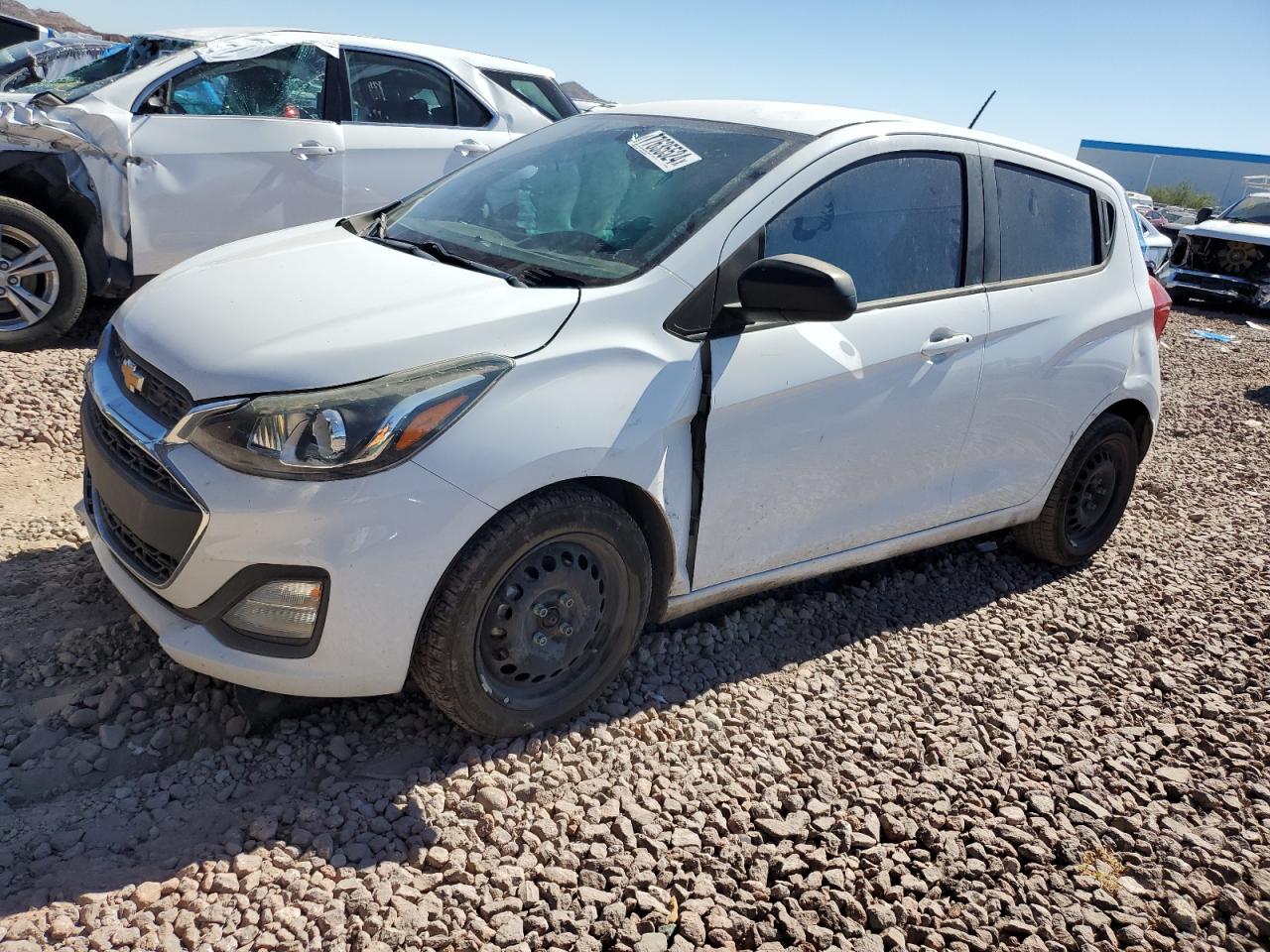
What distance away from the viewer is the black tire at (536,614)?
2.69 meters

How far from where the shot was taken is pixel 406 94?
6.83m

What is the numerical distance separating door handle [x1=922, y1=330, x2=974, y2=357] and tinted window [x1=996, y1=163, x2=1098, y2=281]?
1.47 ft

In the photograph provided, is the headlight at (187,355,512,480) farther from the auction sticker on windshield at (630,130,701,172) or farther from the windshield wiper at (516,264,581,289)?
the auction sticker on windshield at (630,130,701,172)

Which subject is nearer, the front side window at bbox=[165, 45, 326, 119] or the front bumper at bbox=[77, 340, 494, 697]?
the front bumper at bbox=[77, 340, 494, 697]

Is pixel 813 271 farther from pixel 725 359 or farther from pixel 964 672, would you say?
pixel 964 672

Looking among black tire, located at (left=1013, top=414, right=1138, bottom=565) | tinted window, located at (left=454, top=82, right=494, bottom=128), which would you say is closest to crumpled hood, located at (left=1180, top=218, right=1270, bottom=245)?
black tire, located at (left=1013, top=414, right=1138, bottom=565)

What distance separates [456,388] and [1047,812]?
83.4 inches

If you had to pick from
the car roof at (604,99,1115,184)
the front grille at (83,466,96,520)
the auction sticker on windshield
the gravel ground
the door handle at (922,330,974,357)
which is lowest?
the gravel ground

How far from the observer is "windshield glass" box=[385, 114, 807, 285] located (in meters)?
3.14

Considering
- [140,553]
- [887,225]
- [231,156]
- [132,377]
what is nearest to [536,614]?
[140,553]

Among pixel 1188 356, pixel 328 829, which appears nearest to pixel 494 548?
pixel 328 829

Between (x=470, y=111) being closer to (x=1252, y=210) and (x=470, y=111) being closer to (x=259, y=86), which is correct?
(x=259, y=86)

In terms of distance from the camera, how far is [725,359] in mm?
3055

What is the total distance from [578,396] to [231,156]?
14.5ft
